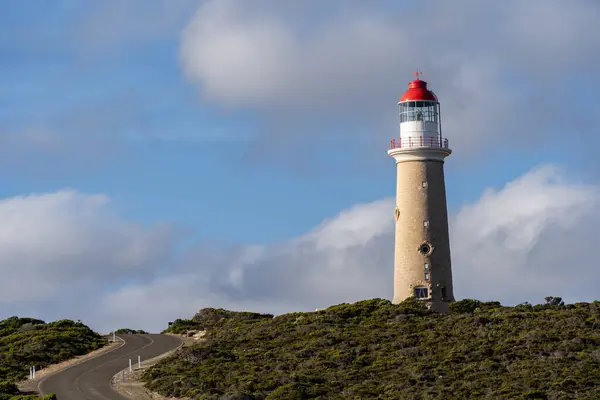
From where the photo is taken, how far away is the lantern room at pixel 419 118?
6150 centimetres

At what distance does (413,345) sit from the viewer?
167 feet

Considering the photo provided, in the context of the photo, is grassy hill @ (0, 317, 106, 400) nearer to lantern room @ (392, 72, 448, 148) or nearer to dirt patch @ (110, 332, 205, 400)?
dirt patch @ (110, 332, 205, 400)

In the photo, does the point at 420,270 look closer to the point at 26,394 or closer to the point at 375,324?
the point at 375,324

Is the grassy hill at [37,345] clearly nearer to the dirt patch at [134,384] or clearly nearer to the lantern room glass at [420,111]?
the dirt patch at [134,384]

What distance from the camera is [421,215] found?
6041cm

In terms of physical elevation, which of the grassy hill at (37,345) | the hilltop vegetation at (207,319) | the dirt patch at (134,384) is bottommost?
the dirt patch at (134,384)

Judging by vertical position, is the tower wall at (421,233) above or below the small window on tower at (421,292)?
above

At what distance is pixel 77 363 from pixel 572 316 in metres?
26.1

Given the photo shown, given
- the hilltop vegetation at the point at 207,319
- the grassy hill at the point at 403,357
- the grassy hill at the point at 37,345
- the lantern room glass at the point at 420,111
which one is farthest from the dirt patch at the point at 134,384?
the lantern room glass at the point at 420,111

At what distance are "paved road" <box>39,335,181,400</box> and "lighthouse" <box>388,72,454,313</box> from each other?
47.6 feet

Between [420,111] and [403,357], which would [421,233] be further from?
[403,357]

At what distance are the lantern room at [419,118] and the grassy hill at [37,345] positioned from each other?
22.2 metres

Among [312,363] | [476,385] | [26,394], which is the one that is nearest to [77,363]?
[26,394]

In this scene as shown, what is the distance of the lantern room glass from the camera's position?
62.1m
